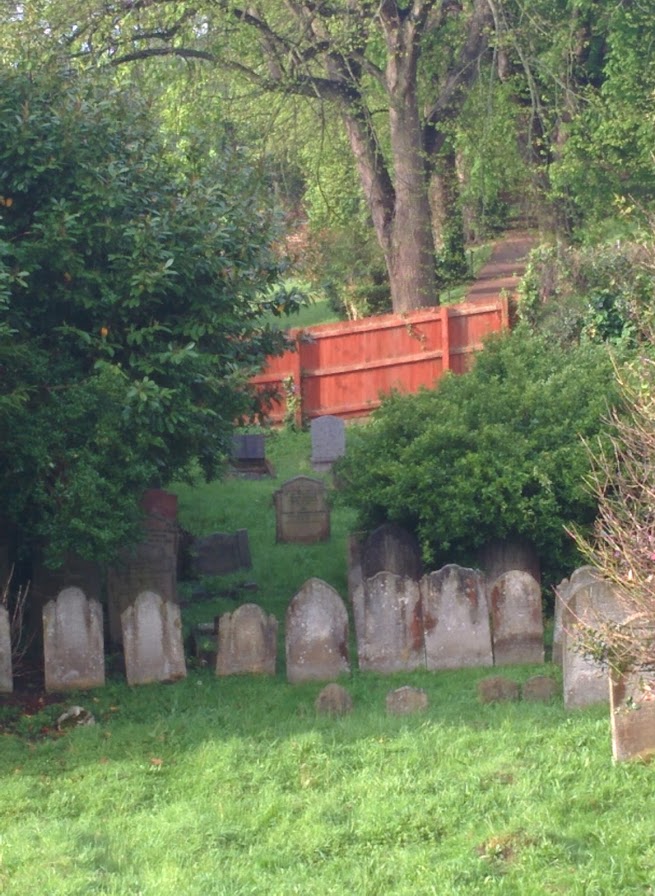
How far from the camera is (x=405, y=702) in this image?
7492 mm

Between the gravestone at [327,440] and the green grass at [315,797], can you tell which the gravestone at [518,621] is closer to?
the green grass at [315,797]

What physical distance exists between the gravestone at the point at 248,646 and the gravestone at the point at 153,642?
1.02 ft

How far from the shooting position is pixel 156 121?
10.6 meters

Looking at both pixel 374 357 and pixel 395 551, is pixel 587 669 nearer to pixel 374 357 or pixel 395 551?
pixel 395 551

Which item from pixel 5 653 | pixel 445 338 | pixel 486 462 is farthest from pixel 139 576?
pixel 445 338

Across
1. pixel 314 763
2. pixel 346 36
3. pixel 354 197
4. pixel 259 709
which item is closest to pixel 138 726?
pixel 259 709

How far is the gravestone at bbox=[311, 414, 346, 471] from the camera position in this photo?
57.6ft

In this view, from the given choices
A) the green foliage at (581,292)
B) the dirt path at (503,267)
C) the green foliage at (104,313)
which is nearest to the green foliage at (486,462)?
the green foliage at (104,313)

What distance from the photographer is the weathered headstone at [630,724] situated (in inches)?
251

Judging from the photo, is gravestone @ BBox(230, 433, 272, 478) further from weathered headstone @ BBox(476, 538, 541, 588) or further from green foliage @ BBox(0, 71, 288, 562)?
weathered headstone @ BBox(476, 538, 541, 588)

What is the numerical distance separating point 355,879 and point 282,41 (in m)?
15.2

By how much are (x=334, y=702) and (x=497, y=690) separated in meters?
1.01

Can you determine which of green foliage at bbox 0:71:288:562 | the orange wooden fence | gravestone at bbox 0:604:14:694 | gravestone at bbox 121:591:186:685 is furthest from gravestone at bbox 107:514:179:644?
the orange wooden fence

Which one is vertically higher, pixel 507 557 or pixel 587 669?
pixel 507 557
